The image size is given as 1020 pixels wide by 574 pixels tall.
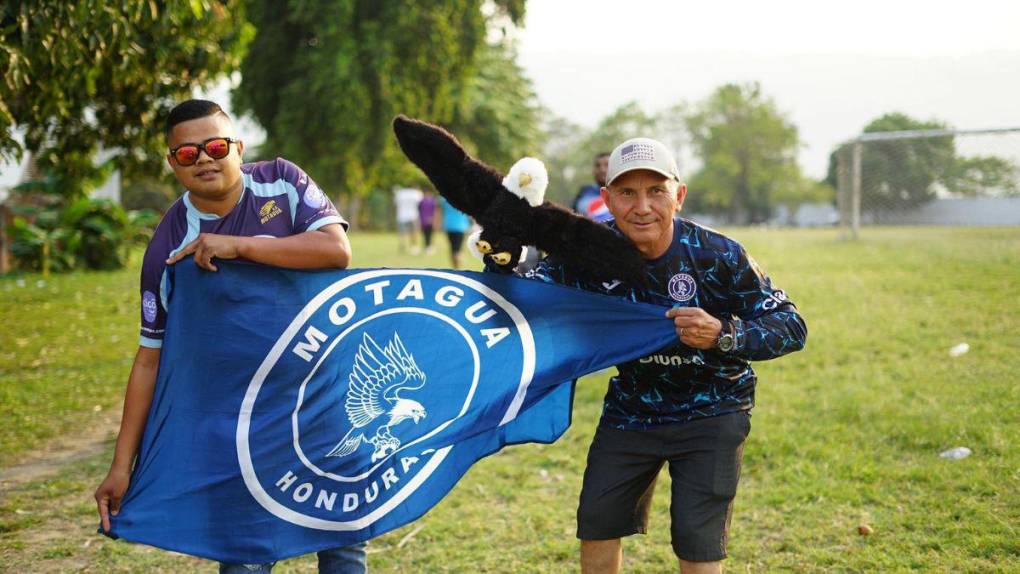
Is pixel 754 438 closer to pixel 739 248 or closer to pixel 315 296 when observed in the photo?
pixel 739 248

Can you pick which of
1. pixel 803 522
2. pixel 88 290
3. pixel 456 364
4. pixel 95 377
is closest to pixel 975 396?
pixel 803 522

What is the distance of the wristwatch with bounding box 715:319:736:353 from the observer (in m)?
3.09

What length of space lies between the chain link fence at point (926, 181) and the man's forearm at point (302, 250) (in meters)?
16.6

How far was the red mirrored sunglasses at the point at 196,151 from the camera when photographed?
3113mm

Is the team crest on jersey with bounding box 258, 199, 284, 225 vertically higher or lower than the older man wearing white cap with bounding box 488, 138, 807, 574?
higher

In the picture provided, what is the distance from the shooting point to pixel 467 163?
343 centimetres

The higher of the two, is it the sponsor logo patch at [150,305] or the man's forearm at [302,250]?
the man's forearm at [302,250]

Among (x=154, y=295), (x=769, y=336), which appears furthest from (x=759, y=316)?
(x=154, y=295)

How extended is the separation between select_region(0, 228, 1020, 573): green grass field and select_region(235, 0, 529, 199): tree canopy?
6603 millimetres

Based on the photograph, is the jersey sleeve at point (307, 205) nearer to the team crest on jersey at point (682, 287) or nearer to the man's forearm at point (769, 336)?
the team crest on jersey at point (682, 287)

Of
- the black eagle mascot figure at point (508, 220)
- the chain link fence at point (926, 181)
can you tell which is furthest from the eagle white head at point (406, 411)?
the chain link fence at point (926, 181)

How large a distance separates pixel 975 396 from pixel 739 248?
4.49 meters

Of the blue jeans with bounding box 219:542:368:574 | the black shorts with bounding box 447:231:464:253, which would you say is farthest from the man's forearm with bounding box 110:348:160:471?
the black shorts with bounding box 447:231:464:253

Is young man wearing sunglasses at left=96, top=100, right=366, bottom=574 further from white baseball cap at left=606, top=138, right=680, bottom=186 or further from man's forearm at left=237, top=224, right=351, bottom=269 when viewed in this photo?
white baseball cap at left=606, top=138, right=680, bottom=186
